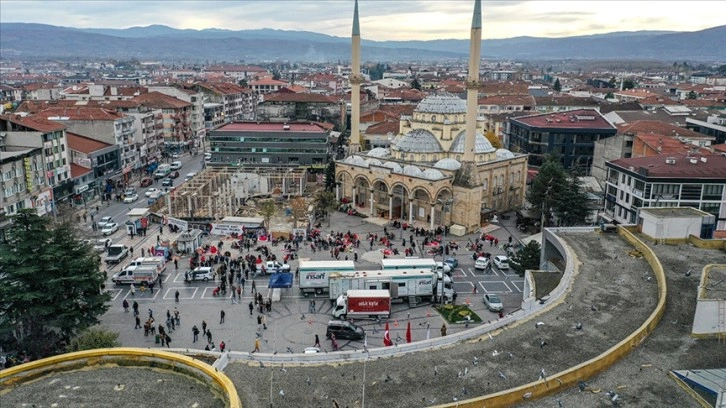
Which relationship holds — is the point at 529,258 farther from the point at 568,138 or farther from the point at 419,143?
the point at 568,138

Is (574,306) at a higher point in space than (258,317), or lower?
higher

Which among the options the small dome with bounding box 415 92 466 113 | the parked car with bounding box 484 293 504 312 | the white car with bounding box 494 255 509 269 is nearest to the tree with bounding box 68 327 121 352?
the parked car with bounding box 484 293 504 312

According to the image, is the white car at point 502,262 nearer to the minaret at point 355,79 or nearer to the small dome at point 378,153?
the small dome at point 378,153

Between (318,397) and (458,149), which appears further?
(458,149)

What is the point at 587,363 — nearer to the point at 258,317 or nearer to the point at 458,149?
the point at 258,317

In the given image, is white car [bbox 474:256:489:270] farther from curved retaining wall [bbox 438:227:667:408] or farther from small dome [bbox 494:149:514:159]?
small dome [bbox 494:149:514:159]

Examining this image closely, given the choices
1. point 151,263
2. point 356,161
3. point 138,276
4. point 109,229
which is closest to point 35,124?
point 109,229

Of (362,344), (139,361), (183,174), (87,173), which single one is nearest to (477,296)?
(362,344)

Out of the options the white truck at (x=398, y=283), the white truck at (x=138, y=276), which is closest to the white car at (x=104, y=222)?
the white truck at (x=138, y=276)

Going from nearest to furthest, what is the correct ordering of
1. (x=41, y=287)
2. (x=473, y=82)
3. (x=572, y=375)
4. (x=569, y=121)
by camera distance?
(x=572, y=375) → (x=41, y=287) → (x=473, y=82) → (x=569, y=121)
